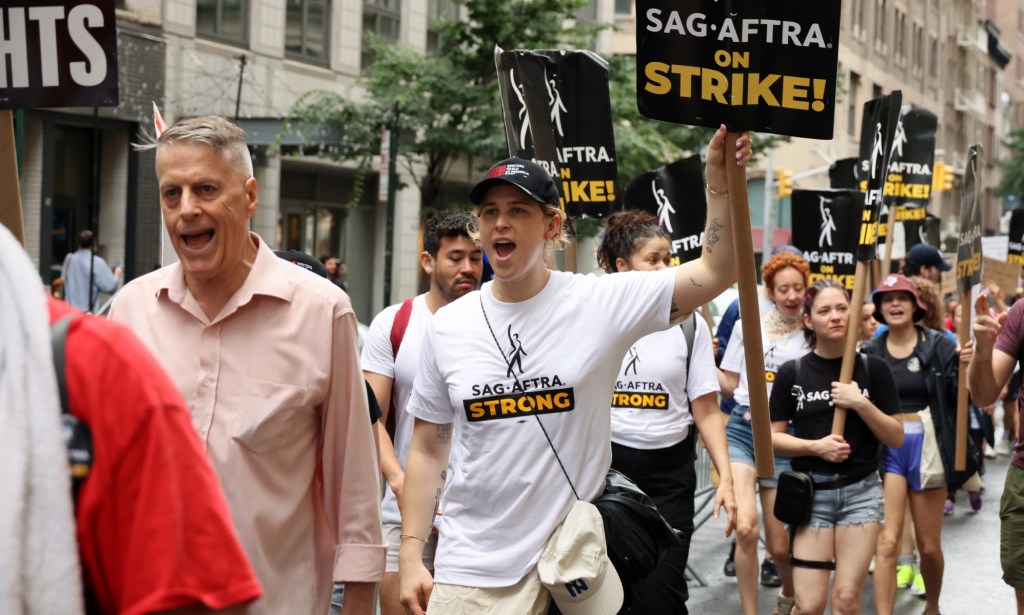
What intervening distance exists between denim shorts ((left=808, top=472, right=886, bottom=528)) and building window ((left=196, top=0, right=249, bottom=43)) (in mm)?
18118

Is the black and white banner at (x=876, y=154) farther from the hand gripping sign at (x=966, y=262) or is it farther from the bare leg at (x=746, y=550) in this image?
the bare leg at (x=746, y=550)

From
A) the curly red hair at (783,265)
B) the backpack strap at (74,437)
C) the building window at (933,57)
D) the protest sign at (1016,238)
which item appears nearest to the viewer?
the backpack strap at (74,437)

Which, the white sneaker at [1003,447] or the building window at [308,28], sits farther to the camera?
the building window at [308,28]

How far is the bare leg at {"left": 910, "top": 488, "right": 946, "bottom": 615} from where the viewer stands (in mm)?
8008

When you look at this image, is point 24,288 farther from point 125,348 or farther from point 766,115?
point 766,115

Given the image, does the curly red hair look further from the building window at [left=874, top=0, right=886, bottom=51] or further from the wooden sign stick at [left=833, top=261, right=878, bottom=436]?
the building window at [left=874, top=0, right=886, bottom=51]

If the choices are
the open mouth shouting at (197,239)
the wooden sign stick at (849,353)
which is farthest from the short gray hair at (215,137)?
the wooden sign stick at (849,353)

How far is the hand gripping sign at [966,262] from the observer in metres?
8.48

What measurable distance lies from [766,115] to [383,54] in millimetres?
18424

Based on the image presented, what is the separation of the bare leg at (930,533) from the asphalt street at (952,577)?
0.41 m

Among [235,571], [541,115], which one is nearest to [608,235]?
[541,115]

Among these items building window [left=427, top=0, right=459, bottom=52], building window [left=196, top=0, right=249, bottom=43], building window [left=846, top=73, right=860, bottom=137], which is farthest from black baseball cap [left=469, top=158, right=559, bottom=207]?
building window [left=846, top=73, right=860, bottom=137]

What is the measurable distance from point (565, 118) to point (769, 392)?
2.12m

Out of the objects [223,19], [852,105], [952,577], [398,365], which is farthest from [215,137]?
[852,105]
